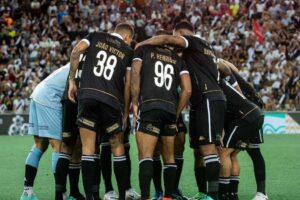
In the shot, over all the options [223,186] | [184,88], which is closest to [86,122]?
[184,88]

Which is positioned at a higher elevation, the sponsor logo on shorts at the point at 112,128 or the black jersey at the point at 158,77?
the black jersey at the point at 158,77

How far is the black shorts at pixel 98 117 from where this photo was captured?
8727 millimetres

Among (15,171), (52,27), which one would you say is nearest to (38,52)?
(52,27)

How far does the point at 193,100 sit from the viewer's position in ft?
30.5

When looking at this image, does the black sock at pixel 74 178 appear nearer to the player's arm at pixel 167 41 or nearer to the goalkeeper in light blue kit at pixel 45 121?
the goalkeeper in light blue kit at pixel 45 121

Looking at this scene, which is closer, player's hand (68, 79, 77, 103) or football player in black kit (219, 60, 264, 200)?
player's hand (68, 79, 77, 103)

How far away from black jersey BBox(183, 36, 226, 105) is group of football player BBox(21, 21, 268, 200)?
1 cm

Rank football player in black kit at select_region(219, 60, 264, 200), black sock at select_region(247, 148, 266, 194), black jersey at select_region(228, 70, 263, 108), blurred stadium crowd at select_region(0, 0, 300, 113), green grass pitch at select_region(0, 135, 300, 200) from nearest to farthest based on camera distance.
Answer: football player in black kit at select_region(219, 60, 264, 200) → black sock at select_region(247, 148, 266, 194) → black jersey at select_region(228, 70, 263, 108) → green grass pitch at select_region(0, 135, 300, 200) → blurred stadium crowd at select_region(0, 0, 300, 113)

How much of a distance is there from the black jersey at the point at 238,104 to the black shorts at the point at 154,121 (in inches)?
42.8

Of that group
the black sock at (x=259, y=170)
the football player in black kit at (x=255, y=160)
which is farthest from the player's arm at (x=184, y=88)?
the black sock at (x=259, y=170)

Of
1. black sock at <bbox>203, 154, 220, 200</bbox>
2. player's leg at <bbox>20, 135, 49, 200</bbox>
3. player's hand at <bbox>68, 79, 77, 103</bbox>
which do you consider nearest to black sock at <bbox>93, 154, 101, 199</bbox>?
player's hand at <bbox>68, 79, 77, 103</bbox>

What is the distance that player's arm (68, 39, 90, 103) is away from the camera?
8766 millimetres

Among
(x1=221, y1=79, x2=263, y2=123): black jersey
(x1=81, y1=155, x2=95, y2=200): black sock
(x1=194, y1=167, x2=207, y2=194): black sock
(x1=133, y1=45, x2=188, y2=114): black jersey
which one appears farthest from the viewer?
(x1=194, y1=167, x2=207, y2=194): black sock

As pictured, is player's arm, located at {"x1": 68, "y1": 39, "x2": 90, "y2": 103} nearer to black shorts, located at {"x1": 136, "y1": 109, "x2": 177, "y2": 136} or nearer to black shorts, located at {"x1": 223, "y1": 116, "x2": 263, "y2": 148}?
black shorts, located at {"x1": 136, "y1": 109, "x2": 177, "y2": 136}
